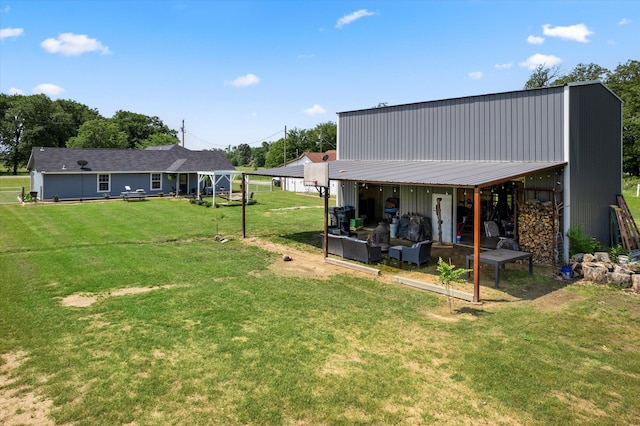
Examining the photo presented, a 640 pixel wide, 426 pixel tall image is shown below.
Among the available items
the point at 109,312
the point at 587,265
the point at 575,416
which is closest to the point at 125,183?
the point at 109,312

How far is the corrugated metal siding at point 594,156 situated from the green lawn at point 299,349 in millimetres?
3926

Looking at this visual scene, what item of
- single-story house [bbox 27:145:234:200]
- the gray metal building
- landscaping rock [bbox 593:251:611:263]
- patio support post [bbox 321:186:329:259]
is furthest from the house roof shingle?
landscaping rock [bbox 593:251:611:263]

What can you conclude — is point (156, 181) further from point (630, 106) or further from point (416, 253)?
point (630, 106)

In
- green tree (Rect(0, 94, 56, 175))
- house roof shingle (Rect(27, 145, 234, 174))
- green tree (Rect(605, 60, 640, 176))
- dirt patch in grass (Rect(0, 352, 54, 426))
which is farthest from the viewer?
green tree (Rect(0, 94, 56, 175))

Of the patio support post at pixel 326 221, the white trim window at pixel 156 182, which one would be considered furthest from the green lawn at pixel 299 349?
the white trim window at pixel 156 182

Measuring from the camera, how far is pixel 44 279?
972 cm

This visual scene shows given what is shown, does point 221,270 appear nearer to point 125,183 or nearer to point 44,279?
point 44,279

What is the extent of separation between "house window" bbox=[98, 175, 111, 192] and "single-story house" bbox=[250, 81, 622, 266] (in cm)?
2067

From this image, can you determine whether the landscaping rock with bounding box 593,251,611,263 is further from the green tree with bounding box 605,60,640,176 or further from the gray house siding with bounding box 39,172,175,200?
the green tree with bounding box 605,60,640,176

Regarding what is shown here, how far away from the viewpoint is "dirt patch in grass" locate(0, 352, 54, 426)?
430 centimetres

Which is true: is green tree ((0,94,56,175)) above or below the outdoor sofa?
above

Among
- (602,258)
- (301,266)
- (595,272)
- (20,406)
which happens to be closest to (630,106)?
(602,258)

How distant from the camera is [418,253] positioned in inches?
449

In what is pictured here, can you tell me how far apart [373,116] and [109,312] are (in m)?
13.4
